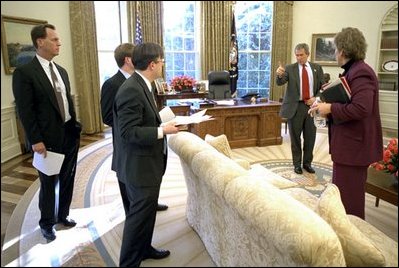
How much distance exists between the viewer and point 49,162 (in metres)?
1.94

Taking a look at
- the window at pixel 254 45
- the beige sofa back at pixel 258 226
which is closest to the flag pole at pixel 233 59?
the window at pixel 254 45

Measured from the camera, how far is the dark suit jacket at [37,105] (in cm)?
180

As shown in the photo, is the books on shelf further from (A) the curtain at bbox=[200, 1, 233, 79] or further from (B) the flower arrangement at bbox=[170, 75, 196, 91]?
(A) the curtain at bbox=[200, 1, 233, 79]

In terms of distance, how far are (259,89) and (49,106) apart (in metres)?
4.70

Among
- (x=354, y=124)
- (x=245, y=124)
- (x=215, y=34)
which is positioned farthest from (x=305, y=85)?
(x=215, y=34)

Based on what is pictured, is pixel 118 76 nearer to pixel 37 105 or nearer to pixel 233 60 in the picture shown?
pixel 37 105

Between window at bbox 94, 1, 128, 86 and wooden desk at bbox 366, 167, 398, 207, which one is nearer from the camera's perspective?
wooden desk at bbox 366, 167, 398, 207

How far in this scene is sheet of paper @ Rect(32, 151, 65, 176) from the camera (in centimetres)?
192

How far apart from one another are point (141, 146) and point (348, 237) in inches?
36.5

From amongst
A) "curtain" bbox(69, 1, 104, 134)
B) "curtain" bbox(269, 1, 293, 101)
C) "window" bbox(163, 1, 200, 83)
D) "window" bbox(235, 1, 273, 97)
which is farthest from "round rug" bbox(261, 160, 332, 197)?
"window" bbox(163, 1, 200, 83)

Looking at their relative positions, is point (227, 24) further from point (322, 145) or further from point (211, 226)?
point (211, 226)

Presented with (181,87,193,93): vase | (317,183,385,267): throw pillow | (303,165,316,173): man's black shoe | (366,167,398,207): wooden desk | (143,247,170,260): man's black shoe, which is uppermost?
(181,87,193,93): vase

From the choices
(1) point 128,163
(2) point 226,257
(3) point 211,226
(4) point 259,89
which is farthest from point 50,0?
(4) point 259,89

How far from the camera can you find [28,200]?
2662 mm
